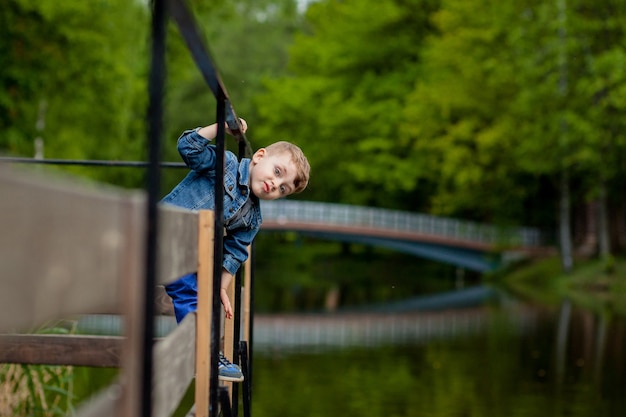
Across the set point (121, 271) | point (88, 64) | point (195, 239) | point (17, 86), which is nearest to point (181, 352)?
point (195, 239)

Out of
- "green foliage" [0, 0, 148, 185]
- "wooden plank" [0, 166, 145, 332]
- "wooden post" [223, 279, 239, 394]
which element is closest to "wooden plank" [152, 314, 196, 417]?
"wooden plank" [0, 166, 145, 332]

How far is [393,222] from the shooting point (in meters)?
30.6

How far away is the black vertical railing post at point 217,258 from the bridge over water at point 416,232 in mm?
26121

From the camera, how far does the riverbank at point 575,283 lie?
68.1ft

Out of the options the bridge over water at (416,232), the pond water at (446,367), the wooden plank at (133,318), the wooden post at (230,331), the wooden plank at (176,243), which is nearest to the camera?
the wooden plank at (133,318)

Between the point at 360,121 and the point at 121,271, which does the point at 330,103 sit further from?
the point at 121,271

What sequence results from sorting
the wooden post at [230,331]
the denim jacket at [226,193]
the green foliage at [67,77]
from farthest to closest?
1. the green foliage at [67,77]
2. the wooden post at [230,331]
3. the denim jacket at [226,193]

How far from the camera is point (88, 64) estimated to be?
2127 centimetres

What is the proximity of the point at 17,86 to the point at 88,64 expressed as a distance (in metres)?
2.88

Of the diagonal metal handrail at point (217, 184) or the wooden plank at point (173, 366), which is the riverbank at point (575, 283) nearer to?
the diagonal metal handrail at point (217, 184)

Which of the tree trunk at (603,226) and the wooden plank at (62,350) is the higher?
the tree trunk at (603,226)

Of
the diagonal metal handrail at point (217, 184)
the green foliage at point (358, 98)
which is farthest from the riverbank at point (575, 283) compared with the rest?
the diagonal metal handrail at point (217, 184)

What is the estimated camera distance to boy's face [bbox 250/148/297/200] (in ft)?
11.9

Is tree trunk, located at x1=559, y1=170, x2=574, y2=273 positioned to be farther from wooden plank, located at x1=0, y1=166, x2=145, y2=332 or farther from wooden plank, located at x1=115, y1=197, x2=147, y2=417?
wooden plank, located at x1=0, y1=166, x2=145, y2=332
